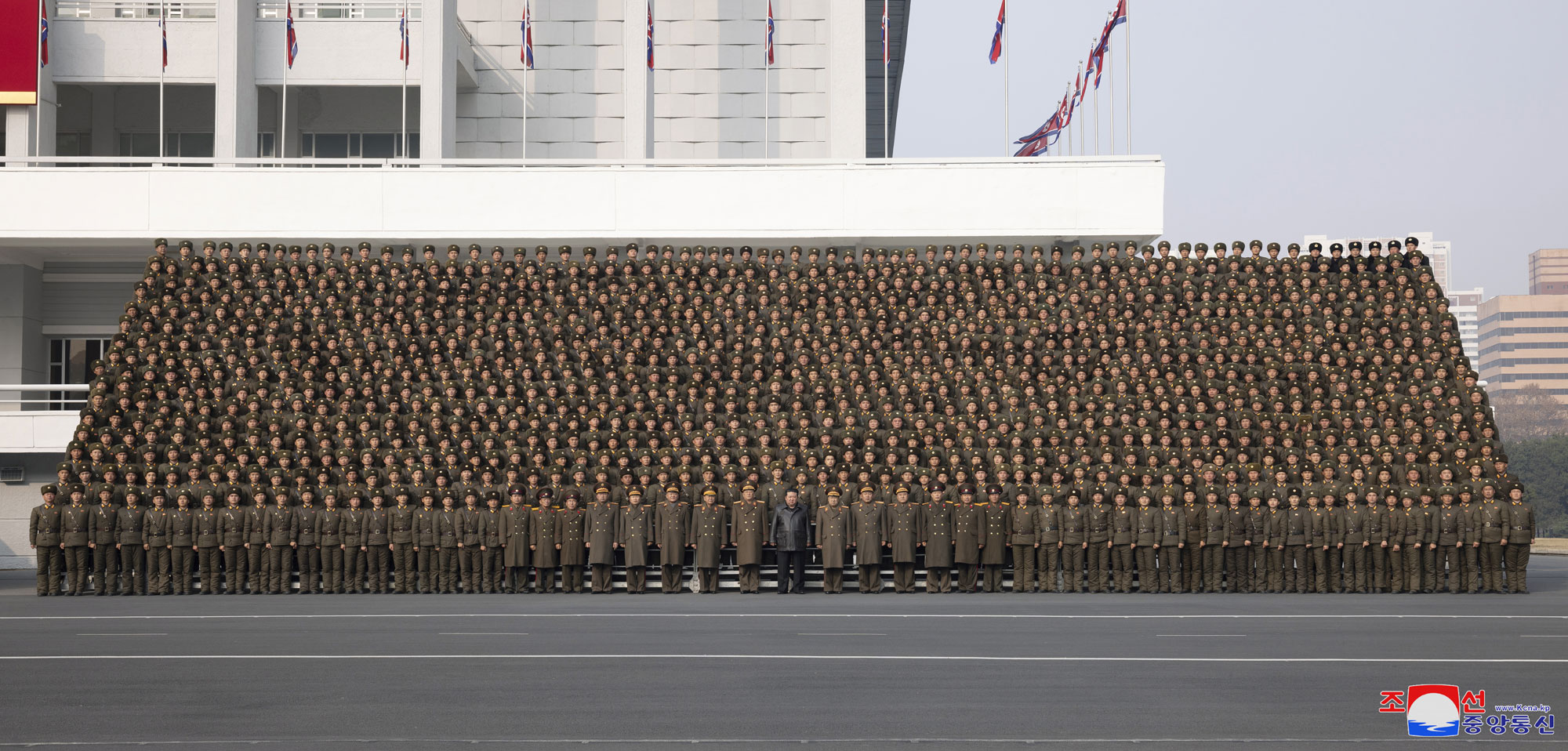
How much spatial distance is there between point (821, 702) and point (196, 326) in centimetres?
1542

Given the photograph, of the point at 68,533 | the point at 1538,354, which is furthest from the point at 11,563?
the point at 1538,354

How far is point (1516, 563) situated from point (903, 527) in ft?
24.3

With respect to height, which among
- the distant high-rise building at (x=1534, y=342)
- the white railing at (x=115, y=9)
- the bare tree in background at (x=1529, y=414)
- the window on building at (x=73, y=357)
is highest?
the white railing at (x=115, y=9)

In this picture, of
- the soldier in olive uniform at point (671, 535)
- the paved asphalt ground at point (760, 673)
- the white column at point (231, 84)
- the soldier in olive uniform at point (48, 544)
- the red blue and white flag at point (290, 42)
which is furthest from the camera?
the white column at point (231, 84)

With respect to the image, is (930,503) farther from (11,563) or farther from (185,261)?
(11,563)

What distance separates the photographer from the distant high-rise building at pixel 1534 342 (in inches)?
5108

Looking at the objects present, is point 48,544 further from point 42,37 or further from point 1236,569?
point 1236,569

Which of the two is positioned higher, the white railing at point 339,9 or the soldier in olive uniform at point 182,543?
the white railing at point 339,9

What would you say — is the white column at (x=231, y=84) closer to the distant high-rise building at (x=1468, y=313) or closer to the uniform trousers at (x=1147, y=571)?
the uniform trousers at (x=1147, y=571)

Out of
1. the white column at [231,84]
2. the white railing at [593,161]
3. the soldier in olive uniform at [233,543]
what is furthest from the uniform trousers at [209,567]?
the white column at [231,84]

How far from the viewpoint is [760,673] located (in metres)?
10.1

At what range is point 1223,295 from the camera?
21.2 meters

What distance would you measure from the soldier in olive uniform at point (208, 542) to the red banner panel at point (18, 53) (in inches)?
567

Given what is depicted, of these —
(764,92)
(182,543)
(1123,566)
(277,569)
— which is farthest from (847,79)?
(182,543)
